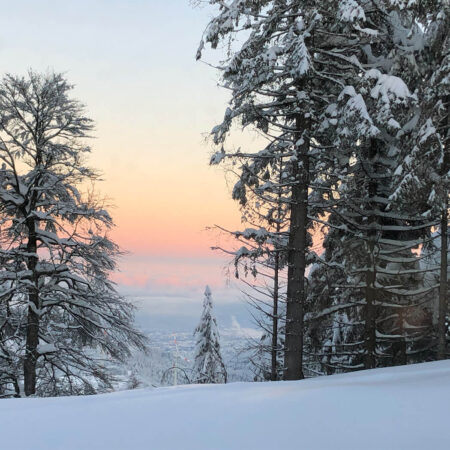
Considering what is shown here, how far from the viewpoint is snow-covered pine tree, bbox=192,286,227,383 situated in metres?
27.7

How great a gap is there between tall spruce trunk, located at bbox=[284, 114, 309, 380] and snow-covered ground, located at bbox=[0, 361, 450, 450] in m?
5.07

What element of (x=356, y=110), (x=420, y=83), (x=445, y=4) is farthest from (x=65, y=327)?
(x=445, y=4)

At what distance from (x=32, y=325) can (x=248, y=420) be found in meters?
11.2

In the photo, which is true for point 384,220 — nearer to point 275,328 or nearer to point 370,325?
point 370,325

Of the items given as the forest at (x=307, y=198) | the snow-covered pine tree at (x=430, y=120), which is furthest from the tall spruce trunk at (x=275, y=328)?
the snow-covered pine tree at (x=430, y=120)

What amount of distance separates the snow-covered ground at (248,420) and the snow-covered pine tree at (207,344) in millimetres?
23362

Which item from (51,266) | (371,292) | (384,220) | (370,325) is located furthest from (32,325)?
(384,220)

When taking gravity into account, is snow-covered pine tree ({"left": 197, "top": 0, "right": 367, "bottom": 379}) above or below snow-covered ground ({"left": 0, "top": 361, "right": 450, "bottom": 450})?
above

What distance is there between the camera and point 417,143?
9.20m

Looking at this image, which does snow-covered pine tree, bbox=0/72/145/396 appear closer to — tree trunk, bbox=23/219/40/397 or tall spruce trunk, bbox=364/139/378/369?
tree trunk, bbox=23/219/40/397

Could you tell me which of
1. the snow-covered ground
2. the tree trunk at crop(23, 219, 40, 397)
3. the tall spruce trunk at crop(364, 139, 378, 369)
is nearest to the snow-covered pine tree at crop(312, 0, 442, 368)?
the tall spruce trunk at crop(364, 139, 378, 369)

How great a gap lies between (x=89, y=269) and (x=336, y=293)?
330 inches

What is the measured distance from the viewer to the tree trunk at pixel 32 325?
41.8 ft

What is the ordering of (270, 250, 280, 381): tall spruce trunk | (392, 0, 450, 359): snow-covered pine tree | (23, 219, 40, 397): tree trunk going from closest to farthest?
(392, 0, 450, 359): snow-covered pine tree → (23, 219, 40, 397): tree trunk → (270, 250, 280, 381): tall spruce trunk
